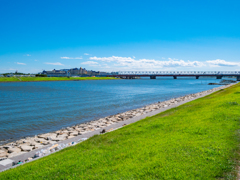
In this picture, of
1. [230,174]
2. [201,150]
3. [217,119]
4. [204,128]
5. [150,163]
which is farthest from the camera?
[217,119]

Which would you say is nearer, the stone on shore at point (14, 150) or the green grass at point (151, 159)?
the green grass at point (151, 159)

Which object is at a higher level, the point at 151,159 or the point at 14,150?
the point at 151,159

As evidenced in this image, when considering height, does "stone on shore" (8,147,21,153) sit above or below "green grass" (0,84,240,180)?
below

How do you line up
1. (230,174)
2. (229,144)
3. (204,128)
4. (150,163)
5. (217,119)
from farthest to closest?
(217,119)
(204,128)
(229,144)
(150,163)
(230,174)

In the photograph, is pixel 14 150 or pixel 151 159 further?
pixel 14 150

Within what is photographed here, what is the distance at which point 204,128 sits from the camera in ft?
27.0

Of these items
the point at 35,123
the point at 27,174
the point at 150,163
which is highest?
the point at 150,163

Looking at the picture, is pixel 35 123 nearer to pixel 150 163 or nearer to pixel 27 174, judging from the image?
pixel 27 174

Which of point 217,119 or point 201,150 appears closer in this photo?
point 201,150

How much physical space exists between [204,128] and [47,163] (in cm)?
663

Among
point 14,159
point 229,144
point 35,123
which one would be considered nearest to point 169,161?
point 229,144

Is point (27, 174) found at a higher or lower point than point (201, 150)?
lower

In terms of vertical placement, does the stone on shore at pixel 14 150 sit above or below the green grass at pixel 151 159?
below

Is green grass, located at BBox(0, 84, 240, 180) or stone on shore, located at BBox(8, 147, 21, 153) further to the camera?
stone on shore, located at BBox(8, 147, 21, 153)
